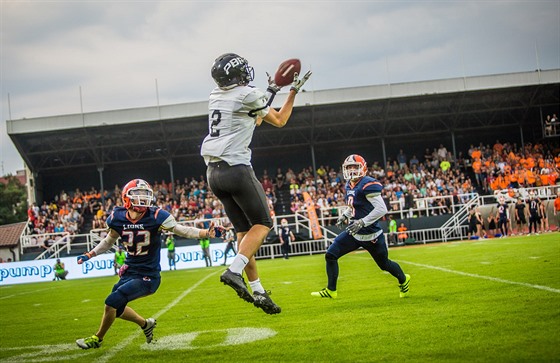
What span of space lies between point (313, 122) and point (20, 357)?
1242 inches

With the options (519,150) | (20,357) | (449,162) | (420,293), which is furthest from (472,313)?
(519,150)

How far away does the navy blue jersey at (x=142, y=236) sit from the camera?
7.09m

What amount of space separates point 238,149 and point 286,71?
104cm

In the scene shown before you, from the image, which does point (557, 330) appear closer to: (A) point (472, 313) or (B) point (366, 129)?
(A) point (472, 313)

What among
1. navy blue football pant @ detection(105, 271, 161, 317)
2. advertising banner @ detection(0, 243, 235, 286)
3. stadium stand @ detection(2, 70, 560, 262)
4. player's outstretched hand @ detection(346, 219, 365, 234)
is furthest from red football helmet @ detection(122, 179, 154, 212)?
stadium stand @ detection(2, 70, 560, 262)

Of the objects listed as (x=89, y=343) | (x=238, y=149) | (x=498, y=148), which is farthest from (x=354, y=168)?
(x=498, y=148)

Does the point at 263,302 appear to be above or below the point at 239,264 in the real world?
below

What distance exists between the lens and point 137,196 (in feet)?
23.1

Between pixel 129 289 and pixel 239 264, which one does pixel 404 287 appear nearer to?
pixel 239 264

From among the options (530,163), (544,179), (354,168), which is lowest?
(354,168)

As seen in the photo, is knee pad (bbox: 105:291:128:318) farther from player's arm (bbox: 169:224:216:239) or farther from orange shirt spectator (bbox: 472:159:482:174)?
orange shirt spectator (bbox: 472:159:482:174)

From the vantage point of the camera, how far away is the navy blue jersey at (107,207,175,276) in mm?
7086

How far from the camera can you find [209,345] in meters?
6.39

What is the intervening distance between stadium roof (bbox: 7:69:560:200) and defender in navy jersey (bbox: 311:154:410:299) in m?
26.0
